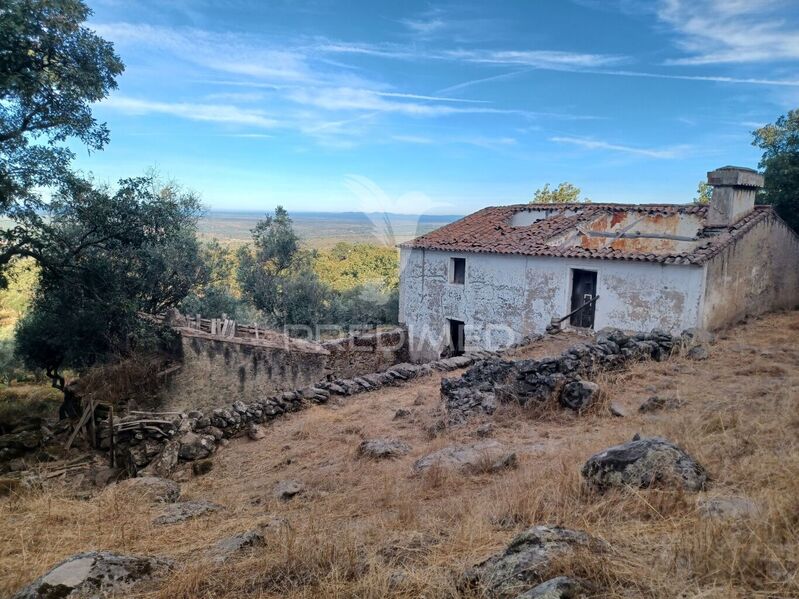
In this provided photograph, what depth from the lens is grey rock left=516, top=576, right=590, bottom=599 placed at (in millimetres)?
2477

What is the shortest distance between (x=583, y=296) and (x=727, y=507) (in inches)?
492

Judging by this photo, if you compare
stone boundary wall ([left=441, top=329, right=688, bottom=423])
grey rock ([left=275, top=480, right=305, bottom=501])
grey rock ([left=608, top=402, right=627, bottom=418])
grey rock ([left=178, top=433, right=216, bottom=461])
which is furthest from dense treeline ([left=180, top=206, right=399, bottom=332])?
grey rock ([left=608, top=402, right=627, bottom=418])

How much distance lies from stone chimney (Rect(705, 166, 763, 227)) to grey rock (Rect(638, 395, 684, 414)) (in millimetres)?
9368

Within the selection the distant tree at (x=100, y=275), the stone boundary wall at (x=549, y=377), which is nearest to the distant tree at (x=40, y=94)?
the distant tree at (x=100, y=275)

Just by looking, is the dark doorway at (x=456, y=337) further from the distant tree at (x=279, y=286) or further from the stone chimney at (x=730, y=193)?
the stone chimney at (x=730, y=193)

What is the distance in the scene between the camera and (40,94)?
9.89 meters

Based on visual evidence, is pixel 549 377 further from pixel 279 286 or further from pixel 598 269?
pixel 279 286

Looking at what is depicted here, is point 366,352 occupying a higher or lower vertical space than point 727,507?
lower

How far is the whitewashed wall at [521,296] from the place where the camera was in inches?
533

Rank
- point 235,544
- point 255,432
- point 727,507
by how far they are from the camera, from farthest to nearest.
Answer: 1. point 255,432
2. point 235,544
3. point 727,507

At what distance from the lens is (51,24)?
9383 mm

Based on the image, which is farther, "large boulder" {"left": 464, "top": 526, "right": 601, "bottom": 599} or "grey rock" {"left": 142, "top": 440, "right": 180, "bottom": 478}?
"grey rock" {"left": 142, "top": 440, "right": 180, "bottom": 478}

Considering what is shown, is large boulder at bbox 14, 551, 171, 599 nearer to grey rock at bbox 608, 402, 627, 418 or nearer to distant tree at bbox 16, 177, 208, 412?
grey rock at bbox 608, 402, 627, 418

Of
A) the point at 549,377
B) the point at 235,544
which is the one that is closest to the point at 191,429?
the point at 235,544
